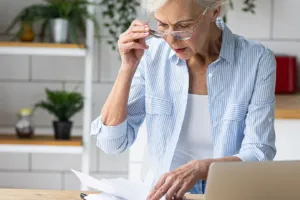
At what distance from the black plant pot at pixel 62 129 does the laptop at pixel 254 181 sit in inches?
86.2

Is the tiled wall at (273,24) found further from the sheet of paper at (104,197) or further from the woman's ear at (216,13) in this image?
the sheet of paper at (104,197)

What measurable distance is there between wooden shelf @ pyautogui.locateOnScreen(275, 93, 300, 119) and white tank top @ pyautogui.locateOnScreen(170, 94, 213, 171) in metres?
0.80

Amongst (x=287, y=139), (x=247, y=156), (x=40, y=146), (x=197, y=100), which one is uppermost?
(x=197, y=100)

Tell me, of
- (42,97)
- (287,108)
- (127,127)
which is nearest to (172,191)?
(127,127)

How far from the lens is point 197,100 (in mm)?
2332

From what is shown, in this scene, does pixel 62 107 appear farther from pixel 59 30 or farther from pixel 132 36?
pixel 132 36

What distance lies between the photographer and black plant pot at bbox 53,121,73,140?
3.69 metres

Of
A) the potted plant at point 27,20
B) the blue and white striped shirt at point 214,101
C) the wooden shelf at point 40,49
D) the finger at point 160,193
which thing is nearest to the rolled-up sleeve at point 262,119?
the blue and white striped shirt at point 214,101

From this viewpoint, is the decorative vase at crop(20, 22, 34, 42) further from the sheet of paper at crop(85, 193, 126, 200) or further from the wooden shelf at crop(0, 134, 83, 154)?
the sheet of paper at crop(85, 193, 126, 200)

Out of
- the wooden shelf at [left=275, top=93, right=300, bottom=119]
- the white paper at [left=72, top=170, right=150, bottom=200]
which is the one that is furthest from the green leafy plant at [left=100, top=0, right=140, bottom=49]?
the white paper at [left=72, top=170, right=150, bottom=200]

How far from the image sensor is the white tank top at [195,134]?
2324 millimetres

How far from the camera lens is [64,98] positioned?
12.1 ft

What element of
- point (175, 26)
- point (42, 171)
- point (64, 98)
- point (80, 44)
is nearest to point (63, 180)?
point (42, 171)

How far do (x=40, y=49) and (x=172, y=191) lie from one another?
1.88m
